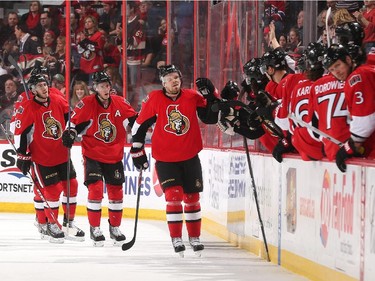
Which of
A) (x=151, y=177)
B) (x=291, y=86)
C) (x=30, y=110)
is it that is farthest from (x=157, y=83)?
(x=291, y=86)

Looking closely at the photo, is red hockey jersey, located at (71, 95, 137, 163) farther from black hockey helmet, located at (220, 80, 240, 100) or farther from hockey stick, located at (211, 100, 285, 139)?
hockey stick, located at (211, 100, 285, 139)

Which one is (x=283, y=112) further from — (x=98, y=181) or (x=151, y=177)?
(x=151, y=177)

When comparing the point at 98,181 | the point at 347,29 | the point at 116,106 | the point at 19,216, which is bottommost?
the point at 19,216

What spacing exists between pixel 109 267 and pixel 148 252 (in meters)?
1.02

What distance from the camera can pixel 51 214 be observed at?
8953 millimetres

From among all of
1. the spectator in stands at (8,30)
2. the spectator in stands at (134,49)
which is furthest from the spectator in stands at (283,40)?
the spectator in stands at (8,30)

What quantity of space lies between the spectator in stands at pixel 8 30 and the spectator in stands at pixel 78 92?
1.33 meters

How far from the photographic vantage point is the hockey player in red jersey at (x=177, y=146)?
7.75 metres

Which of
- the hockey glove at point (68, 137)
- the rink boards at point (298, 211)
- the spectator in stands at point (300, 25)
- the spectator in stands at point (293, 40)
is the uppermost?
the spectator in stands at point (300, 25)

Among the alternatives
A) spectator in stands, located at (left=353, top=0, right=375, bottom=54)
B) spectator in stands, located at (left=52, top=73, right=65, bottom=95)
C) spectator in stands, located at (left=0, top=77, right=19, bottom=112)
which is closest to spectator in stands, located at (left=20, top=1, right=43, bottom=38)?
spectator in stands, located at (left=0, top=77, right=19, bottom=112)

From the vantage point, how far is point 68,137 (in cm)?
859

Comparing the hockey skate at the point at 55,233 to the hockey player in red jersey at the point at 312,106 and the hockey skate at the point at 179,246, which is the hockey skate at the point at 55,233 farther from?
the hockey player in red jersey at the point at 312,106

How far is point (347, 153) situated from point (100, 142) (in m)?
3.36

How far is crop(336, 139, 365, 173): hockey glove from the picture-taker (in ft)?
18.4
